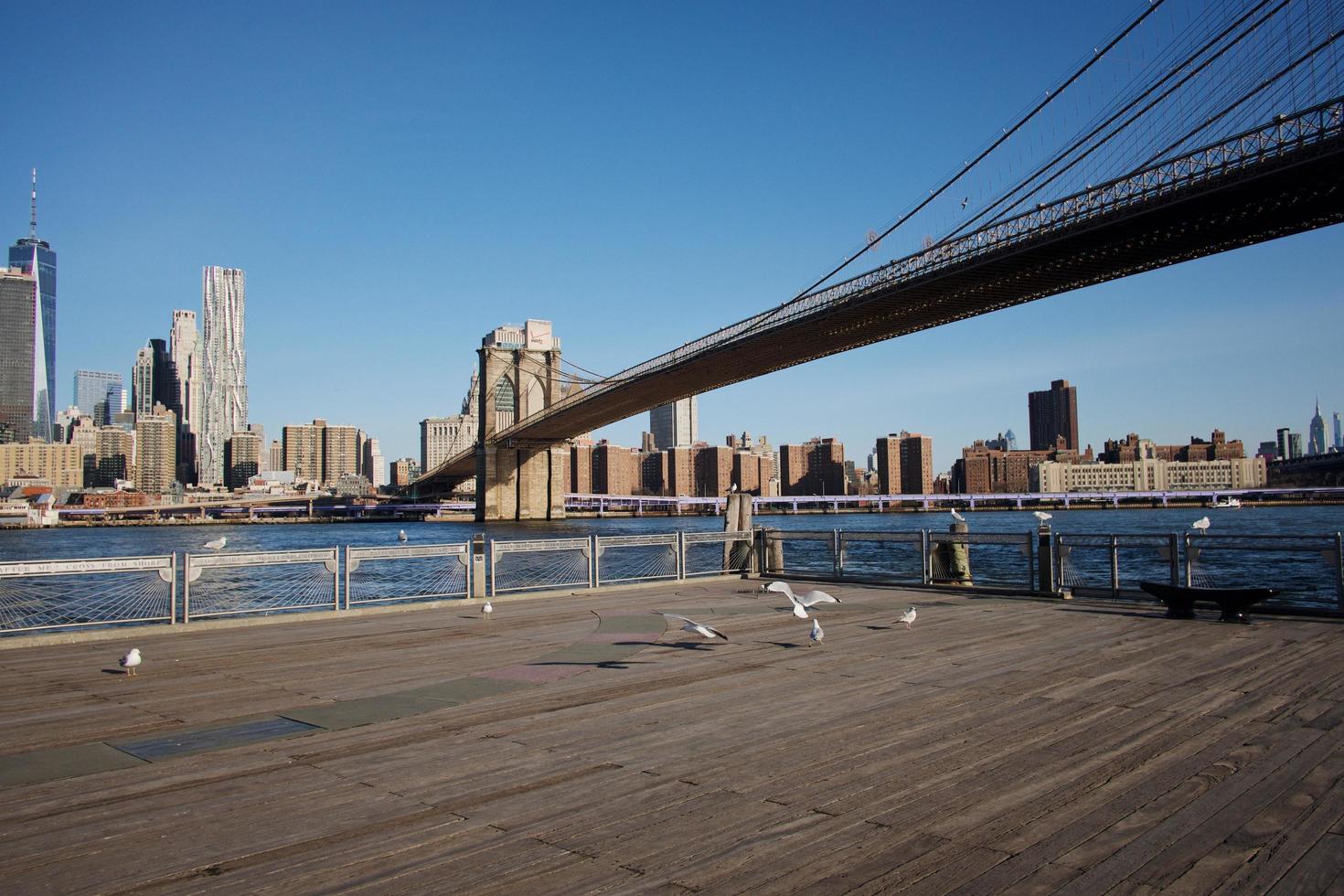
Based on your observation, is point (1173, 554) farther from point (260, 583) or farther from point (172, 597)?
point (172, 597)

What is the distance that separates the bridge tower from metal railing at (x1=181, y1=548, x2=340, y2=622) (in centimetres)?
4934

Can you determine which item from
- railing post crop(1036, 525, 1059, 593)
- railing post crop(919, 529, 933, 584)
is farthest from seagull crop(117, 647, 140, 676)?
railing post crop(919, 529, 933, 584)

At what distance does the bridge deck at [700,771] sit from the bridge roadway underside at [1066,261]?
30116 millimetres

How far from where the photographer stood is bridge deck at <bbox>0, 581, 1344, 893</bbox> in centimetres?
360

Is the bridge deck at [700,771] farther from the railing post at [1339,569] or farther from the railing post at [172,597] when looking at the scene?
the railing post at [1339,569]

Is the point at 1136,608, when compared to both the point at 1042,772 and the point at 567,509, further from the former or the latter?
the point at 567,509

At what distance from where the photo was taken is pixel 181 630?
10500 mm

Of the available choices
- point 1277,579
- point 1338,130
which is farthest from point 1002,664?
point 1338,130

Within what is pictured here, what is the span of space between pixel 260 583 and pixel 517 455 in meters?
81.4

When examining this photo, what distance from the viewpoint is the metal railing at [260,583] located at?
1091cm

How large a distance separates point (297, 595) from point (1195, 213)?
112ft

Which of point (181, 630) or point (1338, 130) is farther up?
point (1338, 130)

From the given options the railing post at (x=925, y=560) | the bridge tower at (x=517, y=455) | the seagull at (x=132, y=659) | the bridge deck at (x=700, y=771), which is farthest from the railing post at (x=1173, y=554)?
the bridge tower at (x=517, y=455)

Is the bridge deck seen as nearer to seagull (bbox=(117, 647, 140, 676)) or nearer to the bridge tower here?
seagull (bbox=(117, 647, 140, 676))
